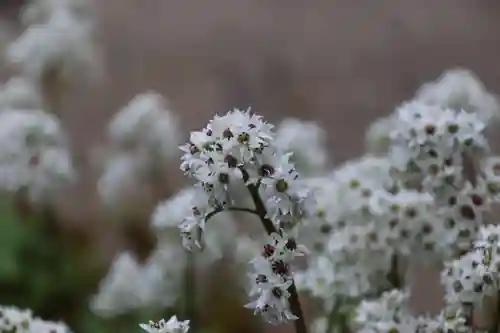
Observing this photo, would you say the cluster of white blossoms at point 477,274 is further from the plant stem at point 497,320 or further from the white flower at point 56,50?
the white flower at point 56,50

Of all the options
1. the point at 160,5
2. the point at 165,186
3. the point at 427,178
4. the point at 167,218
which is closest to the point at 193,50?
the point at 160,5

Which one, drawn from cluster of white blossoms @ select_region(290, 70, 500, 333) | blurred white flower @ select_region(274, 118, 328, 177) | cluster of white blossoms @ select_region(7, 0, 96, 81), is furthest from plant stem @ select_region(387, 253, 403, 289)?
cluster of white blossoms @ select_region(7, 0, 96, 81)

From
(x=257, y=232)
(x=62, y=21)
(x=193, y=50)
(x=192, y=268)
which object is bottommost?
(x=192, y=268)

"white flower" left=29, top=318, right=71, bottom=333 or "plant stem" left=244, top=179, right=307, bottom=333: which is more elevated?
"white flower" left=29, top=318, right=71, bottom=333

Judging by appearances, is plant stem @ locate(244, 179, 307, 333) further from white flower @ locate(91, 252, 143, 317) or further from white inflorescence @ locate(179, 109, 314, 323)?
white flower @ locate(91, 252, 143, 317)

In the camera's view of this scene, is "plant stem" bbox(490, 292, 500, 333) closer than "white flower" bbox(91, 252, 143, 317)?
Yes

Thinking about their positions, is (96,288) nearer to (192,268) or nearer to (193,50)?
(192,268)

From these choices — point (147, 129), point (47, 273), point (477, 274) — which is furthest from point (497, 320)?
point (47, 273)

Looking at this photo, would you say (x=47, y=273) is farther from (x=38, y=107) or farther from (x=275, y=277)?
(x=275, y=277)
